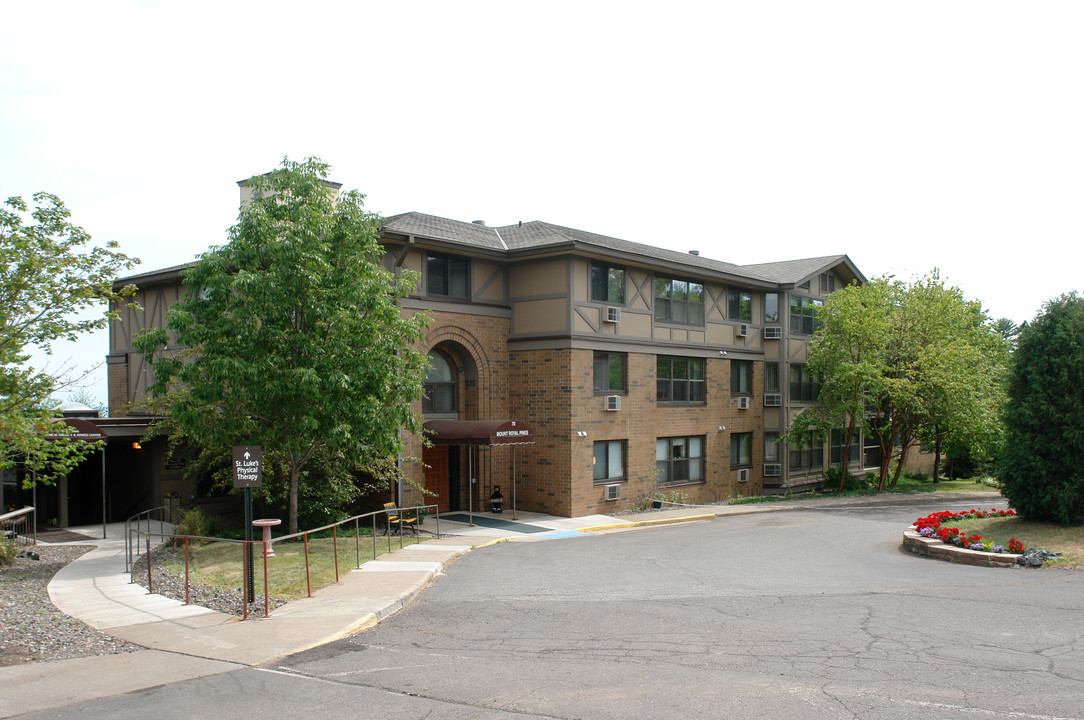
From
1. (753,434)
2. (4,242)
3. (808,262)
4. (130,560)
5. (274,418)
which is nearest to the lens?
(4,242)

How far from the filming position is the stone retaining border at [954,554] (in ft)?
44.9

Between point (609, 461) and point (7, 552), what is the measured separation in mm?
15122

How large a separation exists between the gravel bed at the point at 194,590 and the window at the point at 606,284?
43.7 ft

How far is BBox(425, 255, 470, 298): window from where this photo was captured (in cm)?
2217

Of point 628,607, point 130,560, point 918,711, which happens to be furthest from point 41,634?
point 918,711

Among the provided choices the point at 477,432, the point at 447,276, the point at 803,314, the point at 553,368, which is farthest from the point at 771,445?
the point at 447,276

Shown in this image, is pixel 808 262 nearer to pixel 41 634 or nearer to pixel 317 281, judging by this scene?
Result: pixel 317 281

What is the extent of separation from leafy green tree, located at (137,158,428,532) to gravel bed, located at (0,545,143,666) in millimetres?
4135

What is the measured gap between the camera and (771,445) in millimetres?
31250

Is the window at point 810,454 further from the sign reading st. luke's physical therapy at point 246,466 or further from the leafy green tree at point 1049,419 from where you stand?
the sign reading st. luke's physical therapy at point 246,466

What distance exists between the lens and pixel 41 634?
31.7 feet

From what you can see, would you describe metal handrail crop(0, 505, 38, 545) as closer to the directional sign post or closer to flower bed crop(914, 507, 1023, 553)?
the directional sign post

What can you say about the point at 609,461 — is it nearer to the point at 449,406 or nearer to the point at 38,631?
the point at 449,406

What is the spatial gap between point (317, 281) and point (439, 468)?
8674 millimetres
